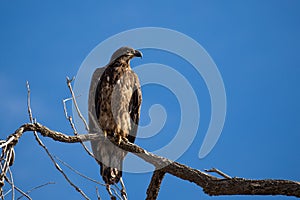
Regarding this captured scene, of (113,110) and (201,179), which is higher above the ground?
(113,110)

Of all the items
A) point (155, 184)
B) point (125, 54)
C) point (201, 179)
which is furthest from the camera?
point (125, 54)

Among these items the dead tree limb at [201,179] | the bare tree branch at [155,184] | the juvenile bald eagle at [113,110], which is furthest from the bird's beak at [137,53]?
the bare tree branch at [155,184]

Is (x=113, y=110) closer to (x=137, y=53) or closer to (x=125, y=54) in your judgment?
(x=125, y=54)

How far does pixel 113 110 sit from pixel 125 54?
840mm

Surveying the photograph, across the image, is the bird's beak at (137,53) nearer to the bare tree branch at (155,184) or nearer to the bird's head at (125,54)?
the bird's head at (125,54)

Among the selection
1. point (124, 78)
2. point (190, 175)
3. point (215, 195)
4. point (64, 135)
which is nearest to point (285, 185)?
point (215, 195)

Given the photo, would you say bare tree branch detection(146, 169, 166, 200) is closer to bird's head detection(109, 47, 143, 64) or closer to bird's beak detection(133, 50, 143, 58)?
bird's head detection(109, 47, 143, 64)

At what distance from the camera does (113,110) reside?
5.07 m

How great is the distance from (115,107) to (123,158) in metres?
0.55

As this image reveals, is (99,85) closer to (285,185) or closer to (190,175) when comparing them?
(190,175)

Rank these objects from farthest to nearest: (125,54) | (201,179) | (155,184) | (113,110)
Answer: (125,54) → (113,110) → (155,184) → (201,179)

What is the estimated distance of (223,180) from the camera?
10.1 feet

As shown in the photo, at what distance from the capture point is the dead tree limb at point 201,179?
291 centimetres

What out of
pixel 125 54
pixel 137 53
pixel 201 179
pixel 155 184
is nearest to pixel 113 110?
pixel 125 54
